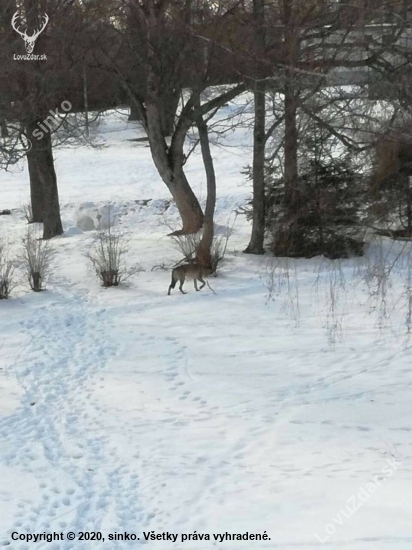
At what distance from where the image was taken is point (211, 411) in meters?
7.94

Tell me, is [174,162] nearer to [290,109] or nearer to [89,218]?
[290,109]

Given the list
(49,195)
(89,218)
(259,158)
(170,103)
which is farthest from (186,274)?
(89,218)

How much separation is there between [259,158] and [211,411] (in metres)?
8.34

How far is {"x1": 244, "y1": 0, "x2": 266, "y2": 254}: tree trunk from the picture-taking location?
14.1 meters

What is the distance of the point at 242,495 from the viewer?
6.04 m

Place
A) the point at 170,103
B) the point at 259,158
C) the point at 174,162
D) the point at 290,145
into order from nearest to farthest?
the point at 290,145 → the point at 259,158 → the point at 170,103 → the point at 174,162

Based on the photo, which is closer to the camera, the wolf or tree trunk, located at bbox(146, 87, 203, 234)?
the wolf

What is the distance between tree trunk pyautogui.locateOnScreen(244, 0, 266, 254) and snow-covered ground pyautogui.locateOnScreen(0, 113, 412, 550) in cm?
91

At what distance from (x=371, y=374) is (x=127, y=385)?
3011 mm

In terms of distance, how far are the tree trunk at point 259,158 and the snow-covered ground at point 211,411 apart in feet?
2.99

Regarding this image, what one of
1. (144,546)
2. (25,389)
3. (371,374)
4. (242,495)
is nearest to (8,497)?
(144,546)

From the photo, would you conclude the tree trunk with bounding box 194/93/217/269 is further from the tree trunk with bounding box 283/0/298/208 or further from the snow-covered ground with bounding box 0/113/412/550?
the tree trunk with bounding box 283/0/298/208

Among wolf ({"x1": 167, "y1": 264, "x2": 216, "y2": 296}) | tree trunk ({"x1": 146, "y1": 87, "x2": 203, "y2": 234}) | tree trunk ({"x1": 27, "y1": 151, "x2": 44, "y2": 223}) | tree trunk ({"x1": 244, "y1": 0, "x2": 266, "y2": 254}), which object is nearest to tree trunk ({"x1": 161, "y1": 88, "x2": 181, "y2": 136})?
tree trunk ({"x1": 146, "y1": 87, "x2": 203, "y2": 234})

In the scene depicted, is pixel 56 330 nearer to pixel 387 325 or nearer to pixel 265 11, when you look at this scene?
pixel 387 325
